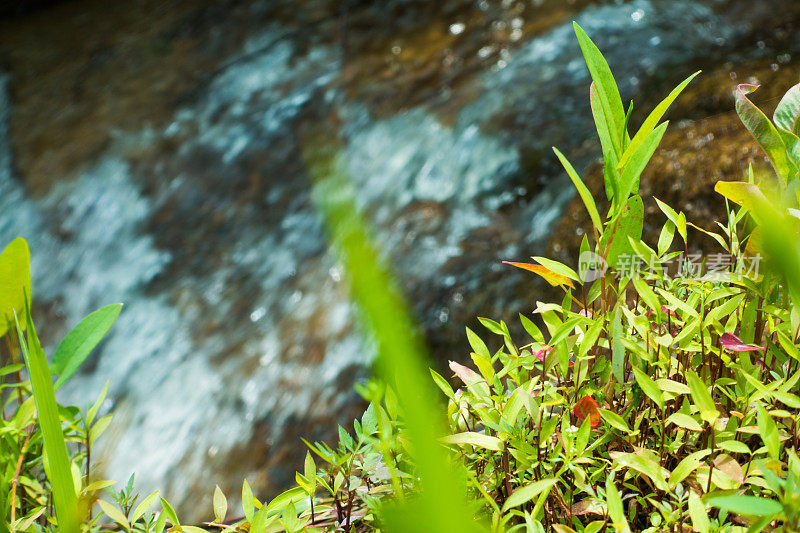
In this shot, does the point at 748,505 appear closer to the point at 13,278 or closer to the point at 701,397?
the point at 701,397

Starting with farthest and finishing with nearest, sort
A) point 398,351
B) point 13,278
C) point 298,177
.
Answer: point 298,177, point 13,278, point 398,351

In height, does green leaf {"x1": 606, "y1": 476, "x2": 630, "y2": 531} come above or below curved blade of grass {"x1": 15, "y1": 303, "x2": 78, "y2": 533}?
below

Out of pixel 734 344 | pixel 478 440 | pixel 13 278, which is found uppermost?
pixel 13 278

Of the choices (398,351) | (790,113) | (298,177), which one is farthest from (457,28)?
(398,351)

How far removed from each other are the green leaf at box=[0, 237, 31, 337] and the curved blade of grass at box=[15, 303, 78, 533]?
35 cm

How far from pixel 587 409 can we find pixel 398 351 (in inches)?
33.9

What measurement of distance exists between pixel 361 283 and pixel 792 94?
114cm

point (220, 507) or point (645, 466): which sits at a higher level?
point (220, 507)

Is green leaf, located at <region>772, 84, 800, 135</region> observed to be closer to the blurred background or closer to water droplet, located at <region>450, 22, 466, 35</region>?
the blurred background

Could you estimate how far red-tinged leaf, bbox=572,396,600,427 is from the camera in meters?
0.98

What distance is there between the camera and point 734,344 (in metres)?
1.01

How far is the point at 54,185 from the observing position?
15.8ft

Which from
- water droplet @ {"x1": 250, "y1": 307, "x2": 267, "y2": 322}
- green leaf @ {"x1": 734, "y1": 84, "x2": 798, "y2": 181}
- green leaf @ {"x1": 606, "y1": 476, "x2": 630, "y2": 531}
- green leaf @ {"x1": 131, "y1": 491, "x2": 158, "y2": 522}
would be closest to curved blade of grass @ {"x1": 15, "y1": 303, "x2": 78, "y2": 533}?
green leaf @ {"x1": 131, "y1": 491, "x2": 158, "y2": 522}

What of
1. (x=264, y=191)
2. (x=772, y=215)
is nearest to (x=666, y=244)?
(x=772, y=215)
